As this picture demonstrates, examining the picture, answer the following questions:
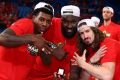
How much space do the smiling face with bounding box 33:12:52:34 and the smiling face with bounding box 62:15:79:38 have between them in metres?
0.36

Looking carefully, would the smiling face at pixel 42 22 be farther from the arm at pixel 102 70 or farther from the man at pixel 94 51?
the arm at pixel 102 70

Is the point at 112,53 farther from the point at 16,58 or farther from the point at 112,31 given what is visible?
the point at 112,31

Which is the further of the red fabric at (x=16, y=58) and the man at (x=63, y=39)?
the man at (x=63, y=39)

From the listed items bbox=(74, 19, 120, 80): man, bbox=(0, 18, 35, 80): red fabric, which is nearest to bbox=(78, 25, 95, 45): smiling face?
bbox=(74, 19, 120, 80): man

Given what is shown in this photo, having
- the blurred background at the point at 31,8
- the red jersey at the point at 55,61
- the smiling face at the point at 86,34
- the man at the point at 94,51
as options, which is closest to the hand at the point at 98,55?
the man at the point at 94,51

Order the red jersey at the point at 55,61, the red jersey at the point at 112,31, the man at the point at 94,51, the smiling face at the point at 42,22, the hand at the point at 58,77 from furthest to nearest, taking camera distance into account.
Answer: the red jersey at the point at 112,31 → the red jersey at the point at 55,61 → the hand at the point at 58,77 → the smiling face at the point at 42,22 → the man at the point at 94,51

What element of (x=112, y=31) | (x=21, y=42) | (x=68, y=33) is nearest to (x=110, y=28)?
(x=112, y=31)

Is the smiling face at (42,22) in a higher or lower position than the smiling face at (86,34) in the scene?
higher

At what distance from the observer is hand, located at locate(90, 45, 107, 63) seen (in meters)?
3.57

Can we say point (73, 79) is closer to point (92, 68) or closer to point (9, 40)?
point (92, 68)

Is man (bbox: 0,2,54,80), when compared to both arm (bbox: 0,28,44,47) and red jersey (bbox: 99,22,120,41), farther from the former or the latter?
red jersey (bbox: 99,22,120,41)

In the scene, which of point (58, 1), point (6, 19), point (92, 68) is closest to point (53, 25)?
point (92, 68)

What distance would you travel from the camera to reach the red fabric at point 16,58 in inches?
140

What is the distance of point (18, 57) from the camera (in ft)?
11.9
